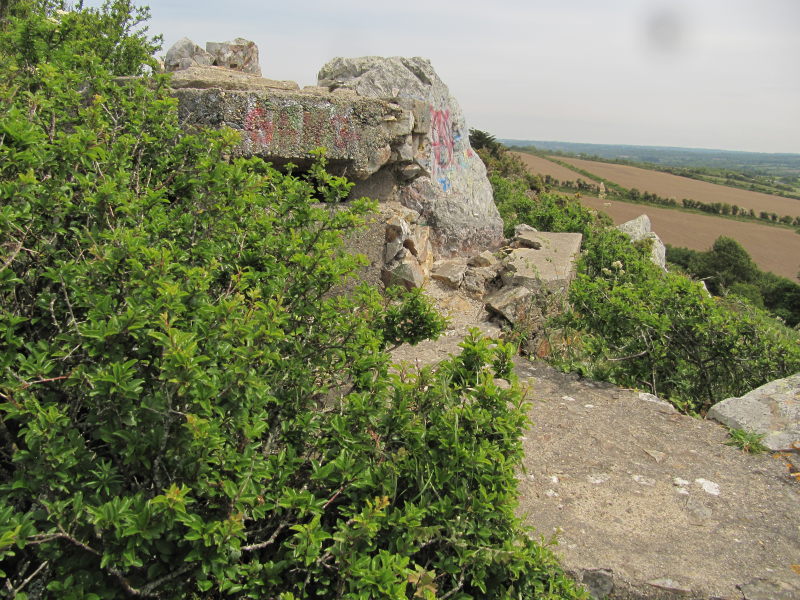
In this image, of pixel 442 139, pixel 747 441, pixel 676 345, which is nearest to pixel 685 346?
pixel 676 345

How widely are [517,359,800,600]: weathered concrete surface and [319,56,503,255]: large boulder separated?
10.1ft

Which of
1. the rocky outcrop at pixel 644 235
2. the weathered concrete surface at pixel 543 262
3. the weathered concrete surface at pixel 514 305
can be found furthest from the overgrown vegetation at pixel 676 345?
the rocky outcrop at pixel 644 235

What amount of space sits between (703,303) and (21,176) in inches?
194

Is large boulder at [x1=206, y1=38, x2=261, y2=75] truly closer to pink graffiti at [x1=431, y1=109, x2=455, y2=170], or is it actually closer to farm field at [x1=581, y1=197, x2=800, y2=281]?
pink graffiti at [x1=431, y1=109, x2=455, y2=170]

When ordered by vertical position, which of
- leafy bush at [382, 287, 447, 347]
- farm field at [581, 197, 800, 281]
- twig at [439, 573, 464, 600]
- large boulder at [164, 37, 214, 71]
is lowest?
farm field at [581, 197, 800, 281]

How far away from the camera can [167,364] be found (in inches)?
57.6

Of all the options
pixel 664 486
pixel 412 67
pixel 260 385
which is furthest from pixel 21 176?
pixel 412 67

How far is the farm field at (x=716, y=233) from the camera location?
28.8 meters

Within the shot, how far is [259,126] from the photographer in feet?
15.9

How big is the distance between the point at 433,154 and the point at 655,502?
189 inches

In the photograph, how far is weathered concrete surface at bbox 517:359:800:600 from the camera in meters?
2.66

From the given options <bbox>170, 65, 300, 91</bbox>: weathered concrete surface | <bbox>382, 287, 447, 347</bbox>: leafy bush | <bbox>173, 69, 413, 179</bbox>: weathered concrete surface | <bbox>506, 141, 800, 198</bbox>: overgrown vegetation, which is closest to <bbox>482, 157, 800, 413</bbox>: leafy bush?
<bbox>173, 69, 413, 179</bbox>: weathered concrete surface

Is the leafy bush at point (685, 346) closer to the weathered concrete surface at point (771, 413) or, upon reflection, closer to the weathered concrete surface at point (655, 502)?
the weathered concrete surface at point (771, 413)

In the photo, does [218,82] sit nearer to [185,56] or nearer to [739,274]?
[185,56]
